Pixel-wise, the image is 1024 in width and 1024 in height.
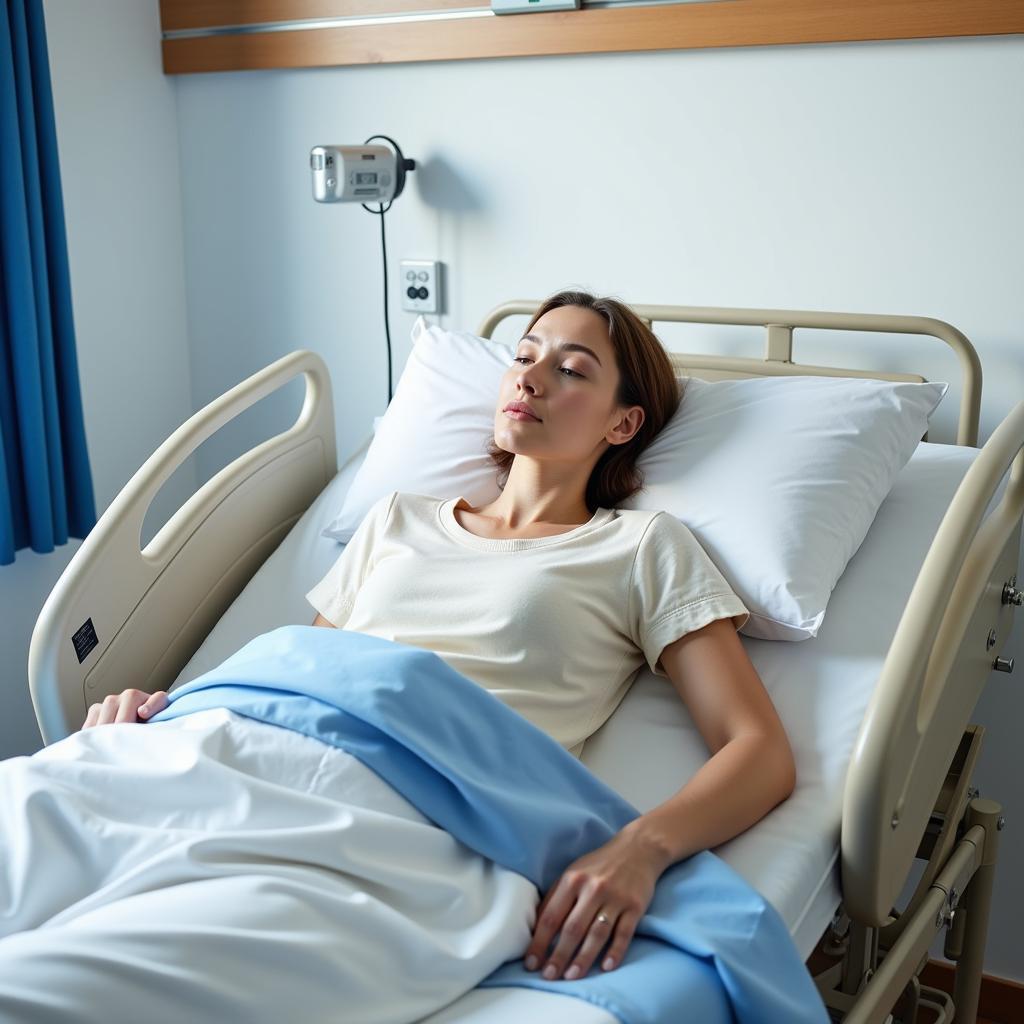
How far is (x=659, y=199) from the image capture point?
8.02ft

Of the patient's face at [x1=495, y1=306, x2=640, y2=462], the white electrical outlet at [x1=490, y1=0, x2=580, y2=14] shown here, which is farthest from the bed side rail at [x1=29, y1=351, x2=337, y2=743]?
the white electrical outlet at [x1=490, y1=0, x2=580, y2=14]

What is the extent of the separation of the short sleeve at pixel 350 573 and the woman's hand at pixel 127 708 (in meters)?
0.31

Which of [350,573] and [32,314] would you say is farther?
[32,314]

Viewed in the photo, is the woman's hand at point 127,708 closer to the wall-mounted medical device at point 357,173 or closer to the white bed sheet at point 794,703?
the white bed sheet at point 794,703

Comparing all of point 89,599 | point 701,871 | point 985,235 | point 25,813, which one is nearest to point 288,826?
point 25,813

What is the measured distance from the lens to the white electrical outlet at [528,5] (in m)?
2.42

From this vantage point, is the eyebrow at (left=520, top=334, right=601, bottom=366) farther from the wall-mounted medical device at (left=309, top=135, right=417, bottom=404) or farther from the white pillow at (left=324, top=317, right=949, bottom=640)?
the wall-mounted medical device at (left=309, top=135, right=417, bottom=404)

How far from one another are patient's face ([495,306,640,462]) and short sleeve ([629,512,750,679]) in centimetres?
20

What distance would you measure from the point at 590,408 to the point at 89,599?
2.62 feet

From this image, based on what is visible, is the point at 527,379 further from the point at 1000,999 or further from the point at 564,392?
the point at 1000,999

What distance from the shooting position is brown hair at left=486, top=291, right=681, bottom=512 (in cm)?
192

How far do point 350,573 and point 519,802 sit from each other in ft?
2.18

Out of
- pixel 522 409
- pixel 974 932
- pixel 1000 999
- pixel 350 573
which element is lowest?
pixel 1000 999

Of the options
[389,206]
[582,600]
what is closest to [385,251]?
[389,206]
